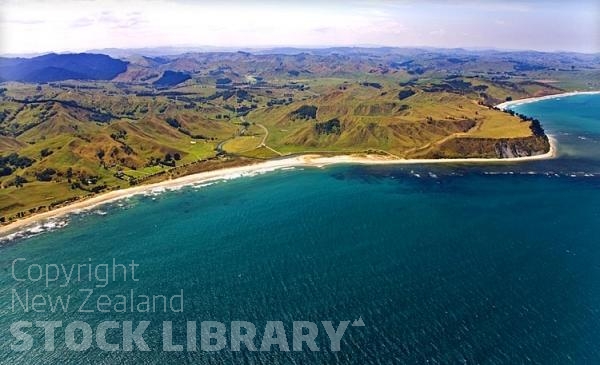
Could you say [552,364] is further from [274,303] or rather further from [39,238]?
[39,238]

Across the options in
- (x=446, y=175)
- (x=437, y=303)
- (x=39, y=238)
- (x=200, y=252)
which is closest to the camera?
(x=437, y=303)

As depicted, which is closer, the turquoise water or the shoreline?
the turquoise water

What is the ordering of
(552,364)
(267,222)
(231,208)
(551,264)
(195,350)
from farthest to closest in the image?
(231,208), (267,222), (551,264), (195,350), (552,364)

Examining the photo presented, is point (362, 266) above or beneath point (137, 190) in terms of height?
above

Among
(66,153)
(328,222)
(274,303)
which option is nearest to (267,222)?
(328,222)

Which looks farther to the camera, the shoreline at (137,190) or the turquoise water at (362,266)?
the shoreline at (137,190)

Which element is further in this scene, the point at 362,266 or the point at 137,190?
the point at 137,190

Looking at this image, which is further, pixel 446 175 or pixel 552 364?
pixel 446 175
